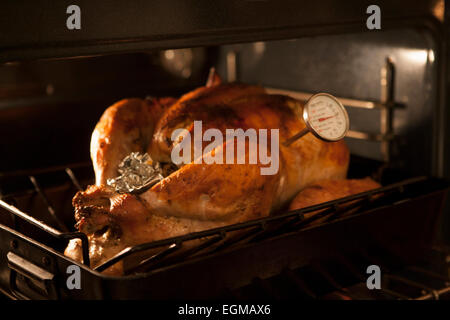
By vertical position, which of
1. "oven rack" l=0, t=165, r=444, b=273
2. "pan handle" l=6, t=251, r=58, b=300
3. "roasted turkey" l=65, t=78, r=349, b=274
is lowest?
"pan handle" l=6, t=251, r=58, b=300

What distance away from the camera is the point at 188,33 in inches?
47.6

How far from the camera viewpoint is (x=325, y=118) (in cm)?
138

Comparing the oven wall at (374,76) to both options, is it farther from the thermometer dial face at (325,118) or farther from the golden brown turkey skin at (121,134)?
the golden brown turkey skin at (121,134)

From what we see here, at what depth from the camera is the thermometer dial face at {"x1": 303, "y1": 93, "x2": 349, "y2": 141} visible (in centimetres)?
135

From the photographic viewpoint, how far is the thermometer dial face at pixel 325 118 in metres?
1.35

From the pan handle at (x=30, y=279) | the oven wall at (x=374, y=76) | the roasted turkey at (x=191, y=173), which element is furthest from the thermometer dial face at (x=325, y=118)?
the pan handle at (x=30, y=279)

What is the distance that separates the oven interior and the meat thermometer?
152mm

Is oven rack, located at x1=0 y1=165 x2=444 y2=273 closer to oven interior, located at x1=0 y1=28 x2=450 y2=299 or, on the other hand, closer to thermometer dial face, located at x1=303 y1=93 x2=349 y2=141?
oven interior, located at x1=0 y1=28 x2=450 y2=299

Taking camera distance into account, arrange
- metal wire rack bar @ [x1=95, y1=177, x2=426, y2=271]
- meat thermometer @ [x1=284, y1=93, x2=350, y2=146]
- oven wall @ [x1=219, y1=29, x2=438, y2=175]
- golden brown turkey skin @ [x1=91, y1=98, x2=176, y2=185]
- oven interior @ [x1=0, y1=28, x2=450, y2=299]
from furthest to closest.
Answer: oven wall @ [x1=219, y1=29, x2=438, y2=175] → golden brown turkey skin @ [x1=91, y1=98, x2=176, y2=185] → meat thermometer @ [x1=284, y1=93, x2=350, y2=146] → oven interior @ [x1=0, y1=28, x2=450, y2=299] → metal wire rack bar @ [x1=95, y1=177, x2=426, y2=271]

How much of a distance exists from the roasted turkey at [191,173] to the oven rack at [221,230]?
0.04 metres

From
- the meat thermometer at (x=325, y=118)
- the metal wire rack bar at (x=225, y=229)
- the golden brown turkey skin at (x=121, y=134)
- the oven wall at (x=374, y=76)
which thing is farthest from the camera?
the oven wall at (x=374, y=76)

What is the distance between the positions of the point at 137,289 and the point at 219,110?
0.57m

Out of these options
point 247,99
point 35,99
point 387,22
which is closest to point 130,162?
point 247,99

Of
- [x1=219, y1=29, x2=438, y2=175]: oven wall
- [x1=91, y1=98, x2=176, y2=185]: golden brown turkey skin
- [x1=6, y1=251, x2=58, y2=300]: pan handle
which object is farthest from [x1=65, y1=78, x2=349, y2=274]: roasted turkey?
[x1=219, y1=29, x2=438, y2=175]: oven wall
